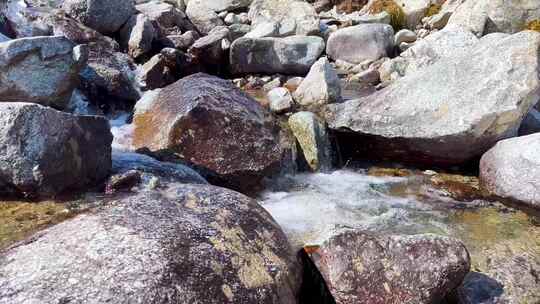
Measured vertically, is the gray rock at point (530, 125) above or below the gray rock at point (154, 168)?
below

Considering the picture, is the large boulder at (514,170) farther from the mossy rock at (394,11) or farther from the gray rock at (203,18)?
the gray rock at (203,18)

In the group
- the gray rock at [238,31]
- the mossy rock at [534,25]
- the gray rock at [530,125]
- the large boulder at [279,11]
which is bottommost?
the large boulder at [279,11]

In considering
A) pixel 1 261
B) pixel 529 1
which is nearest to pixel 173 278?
pixel 1 261

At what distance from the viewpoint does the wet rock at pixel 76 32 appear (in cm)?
1046

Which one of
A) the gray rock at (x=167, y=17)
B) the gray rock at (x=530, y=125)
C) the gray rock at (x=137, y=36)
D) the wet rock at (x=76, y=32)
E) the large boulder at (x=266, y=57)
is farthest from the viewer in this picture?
the gray rock at (x=167, y=17)

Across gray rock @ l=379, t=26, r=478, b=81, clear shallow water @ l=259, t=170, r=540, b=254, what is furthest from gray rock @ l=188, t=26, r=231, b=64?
clear shallow water @ l=259, t=170, r=540, b=254

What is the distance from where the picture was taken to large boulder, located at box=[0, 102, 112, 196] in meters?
4.58

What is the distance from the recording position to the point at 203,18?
18281 millimetres

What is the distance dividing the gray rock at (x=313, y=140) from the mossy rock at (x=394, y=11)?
38.5ft

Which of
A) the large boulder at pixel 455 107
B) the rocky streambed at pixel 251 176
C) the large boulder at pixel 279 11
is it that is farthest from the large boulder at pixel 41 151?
the large boulder at pixel 279 11

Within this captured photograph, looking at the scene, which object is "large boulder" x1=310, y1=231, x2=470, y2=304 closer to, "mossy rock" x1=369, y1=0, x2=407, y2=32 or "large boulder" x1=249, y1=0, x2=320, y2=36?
"mossy rock" x1=369, y1=0, x2=407, y2=32

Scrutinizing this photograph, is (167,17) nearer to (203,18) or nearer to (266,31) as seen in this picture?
(203,18)

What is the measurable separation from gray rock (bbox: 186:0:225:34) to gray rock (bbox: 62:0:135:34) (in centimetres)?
572

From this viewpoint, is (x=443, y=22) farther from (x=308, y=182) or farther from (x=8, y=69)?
(x=8, y=69)
